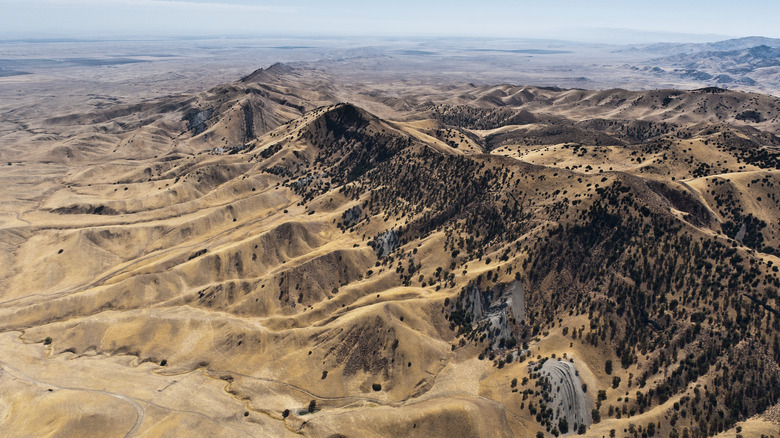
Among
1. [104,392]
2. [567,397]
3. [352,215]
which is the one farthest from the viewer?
[352,215]

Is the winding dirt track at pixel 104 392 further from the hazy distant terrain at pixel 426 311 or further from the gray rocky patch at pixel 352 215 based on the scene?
the gray rocky patch at pixel 352 215

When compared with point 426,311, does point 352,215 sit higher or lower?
higher

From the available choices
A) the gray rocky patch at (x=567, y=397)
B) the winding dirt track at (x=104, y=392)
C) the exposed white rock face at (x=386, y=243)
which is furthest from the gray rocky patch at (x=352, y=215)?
the gray rocky patch at (x=567, y=397)

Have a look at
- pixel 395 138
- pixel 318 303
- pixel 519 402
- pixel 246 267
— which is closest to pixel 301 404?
pixel 318 303

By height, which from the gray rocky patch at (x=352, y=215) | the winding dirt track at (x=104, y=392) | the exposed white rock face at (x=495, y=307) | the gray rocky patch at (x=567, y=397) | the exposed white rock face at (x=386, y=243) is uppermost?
the gray rocky patch at (x=352, y=215)

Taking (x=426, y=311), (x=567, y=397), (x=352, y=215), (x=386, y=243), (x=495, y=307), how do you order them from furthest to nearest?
(x=352, y=215) → (x=386, y=243) → (x=426, y=311) → (x=495, y=307) → (x=567, y=397)

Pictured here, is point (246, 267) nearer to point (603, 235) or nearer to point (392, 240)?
point (392, 240)

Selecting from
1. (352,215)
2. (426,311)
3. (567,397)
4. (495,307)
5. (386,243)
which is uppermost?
(352,215)

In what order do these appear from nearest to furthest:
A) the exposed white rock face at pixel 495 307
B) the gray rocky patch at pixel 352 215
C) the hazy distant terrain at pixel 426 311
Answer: the hazy distant terrain at pixel 426 311, the exposed white rock face at pixel 495 307, the gray rocky patch at pixel 352 215

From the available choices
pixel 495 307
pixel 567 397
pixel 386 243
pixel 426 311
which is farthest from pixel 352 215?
pixel 567 397

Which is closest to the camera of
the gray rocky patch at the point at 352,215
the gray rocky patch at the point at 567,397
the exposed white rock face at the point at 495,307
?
the gray rocky patch at the point at 567,397

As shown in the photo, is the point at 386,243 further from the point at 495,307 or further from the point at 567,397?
the point at 567,397
